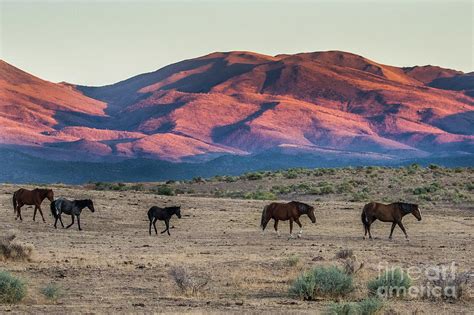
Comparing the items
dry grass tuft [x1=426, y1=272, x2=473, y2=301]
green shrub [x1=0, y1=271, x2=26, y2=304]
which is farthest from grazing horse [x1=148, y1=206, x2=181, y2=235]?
dry grass tuft [x1=426, y1=272, x2=473, y2=301]

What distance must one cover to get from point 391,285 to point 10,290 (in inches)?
303

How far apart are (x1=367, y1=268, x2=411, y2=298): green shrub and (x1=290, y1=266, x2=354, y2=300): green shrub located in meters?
0.57

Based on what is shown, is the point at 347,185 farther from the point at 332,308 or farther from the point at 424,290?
the point at 332,308

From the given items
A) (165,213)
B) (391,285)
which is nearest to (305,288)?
(391,285)

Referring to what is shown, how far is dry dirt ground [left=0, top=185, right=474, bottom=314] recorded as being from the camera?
18.7 m

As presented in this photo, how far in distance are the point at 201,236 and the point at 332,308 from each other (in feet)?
61.5

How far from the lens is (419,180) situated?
66750 millimetres

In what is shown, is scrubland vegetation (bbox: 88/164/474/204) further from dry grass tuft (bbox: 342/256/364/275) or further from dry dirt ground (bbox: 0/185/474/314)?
dry grass tuft (bbox: 342/256/364/275)

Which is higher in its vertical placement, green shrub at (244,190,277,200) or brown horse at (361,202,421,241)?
green shrub at (244,190,277,200)

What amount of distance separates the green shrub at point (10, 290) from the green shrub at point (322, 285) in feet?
18.1

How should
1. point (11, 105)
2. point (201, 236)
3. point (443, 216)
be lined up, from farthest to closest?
point (11, 105) → point (443, 216) → point (201, 236)

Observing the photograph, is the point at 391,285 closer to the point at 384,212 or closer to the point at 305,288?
the point at 305,288

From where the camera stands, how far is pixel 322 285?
62.9 feet

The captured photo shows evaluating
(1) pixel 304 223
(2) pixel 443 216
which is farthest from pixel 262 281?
(2) pixel 443 216
